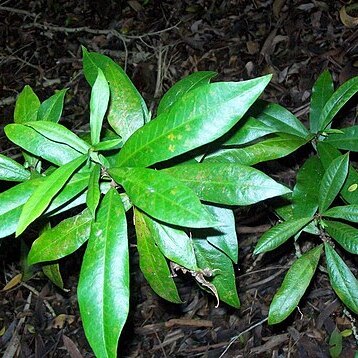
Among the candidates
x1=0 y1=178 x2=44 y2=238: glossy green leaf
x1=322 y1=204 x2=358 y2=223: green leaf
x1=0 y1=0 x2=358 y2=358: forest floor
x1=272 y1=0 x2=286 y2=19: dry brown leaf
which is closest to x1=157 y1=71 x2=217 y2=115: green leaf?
x1=0 y1=178 x2=44 y2=238: glossy green leaf

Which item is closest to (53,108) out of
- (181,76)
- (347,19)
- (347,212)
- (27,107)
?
(27,107)

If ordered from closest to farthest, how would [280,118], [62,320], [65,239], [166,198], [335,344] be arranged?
[166,198] → [65,239] → [280,118] → [335,344] → [62,320]

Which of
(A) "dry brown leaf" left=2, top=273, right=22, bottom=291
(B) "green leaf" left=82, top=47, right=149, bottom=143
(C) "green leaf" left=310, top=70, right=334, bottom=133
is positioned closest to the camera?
(B) "green leaf" left=82, top=47, right=149, bottom=143

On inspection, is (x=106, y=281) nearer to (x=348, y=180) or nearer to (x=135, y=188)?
(x=135, y=188)

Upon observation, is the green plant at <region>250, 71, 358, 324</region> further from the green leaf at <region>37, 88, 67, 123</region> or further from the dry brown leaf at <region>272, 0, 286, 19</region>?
the dry brown leaf at <region>272, 0, 286, 19</region>

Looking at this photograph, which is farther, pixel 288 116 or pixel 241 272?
pixel 241 272

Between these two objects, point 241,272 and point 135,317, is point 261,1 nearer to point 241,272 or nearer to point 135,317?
point 241,272

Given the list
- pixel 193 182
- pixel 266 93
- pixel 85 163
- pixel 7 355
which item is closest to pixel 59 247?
pixel 85 163
